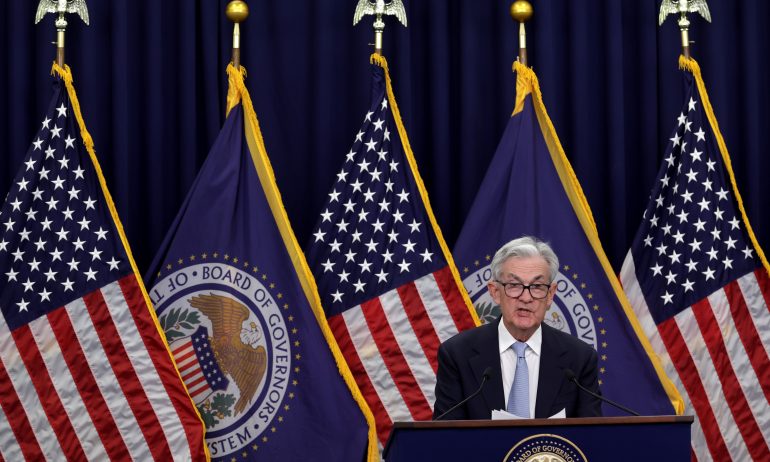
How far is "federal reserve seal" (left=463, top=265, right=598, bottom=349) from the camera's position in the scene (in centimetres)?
552

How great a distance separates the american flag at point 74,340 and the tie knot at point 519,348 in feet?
6.47

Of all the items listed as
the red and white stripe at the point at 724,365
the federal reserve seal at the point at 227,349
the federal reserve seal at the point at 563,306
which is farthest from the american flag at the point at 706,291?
the federal reserve seal at the point at 227,349

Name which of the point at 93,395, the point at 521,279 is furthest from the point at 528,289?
the point at 93,395

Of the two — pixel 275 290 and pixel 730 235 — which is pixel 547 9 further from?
pixel 275 290

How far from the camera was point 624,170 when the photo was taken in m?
6.03

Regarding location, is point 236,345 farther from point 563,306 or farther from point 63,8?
point 63,8

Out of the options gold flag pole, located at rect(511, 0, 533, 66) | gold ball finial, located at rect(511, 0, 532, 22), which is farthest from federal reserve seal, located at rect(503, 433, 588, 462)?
gold ball finial, located at rect(511, 0, 532, 22)

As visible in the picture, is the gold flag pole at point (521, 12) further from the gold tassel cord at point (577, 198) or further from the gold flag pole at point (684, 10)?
the gold flag pole at point (684, 10)

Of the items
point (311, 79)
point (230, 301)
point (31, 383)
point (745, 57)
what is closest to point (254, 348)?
point (230, 301)

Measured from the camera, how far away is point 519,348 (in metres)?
3.73

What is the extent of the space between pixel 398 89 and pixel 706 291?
177 centimetres

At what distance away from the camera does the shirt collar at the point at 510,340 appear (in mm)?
3738

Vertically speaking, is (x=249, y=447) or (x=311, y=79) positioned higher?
(x=311, y=79)

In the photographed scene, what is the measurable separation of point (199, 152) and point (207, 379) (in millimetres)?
1253
